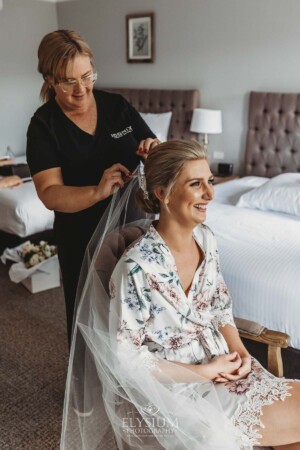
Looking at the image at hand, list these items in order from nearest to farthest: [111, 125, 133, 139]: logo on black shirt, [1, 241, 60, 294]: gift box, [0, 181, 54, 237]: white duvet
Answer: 1. [111, 125, 133, 139]: logo on black shirt
2. [1, 241, 60, 294]: gift box
3. [0, 181, 54, 237]: white duvet

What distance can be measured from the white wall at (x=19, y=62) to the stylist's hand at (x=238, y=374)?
4.68 meters

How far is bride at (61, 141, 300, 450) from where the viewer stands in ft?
4.31

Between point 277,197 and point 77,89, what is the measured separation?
5.91ft

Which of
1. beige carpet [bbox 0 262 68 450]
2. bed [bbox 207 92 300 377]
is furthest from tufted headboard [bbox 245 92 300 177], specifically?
beige carpet [bbox 0 262 68 450]

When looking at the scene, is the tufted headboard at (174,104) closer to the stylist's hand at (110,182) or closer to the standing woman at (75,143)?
the standing woman at (75,143)

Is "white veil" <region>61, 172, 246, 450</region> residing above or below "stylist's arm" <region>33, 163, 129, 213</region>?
below

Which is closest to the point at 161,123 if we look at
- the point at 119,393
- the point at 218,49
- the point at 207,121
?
the point at 207,121

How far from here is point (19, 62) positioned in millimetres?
5422

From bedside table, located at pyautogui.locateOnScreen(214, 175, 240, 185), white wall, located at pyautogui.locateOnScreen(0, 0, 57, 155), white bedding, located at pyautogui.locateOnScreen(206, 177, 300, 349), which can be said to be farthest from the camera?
white wall, located at pyautogui.locateOnScreen(0, 0, 57, 155)

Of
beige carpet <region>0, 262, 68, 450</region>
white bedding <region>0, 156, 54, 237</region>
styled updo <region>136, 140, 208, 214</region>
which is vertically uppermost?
styled updo <region>136, 140, 208, 214</region>

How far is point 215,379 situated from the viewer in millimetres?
1434

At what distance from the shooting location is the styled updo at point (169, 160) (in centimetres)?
146

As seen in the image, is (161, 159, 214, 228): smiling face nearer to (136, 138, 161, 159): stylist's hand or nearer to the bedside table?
(136, 138, 161, 159): stylist's hand

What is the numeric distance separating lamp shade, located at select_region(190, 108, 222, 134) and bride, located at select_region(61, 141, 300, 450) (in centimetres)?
263
